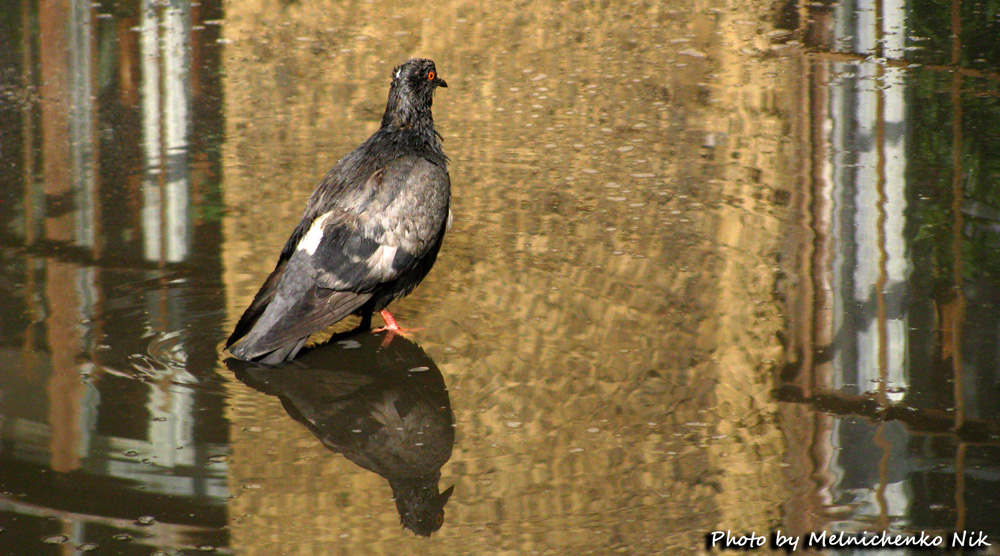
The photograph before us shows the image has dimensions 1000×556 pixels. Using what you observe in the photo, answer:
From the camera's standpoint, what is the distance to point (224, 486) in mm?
4027

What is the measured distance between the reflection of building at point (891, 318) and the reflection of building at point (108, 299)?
2.38m

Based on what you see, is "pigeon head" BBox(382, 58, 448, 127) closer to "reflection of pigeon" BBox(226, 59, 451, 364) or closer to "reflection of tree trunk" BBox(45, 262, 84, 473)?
"reflection of pigeon" BBox(226, 59, 451, 364)

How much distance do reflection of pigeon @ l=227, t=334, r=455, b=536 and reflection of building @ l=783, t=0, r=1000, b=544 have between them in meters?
1.38

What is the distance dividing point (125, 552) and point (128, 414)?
0.99m

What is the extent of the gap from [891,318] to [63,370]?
12.8 ft

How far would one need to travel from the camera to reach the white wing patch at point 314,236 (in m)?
5.01

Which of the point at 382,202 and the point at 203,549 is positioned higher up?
the point at 382,202

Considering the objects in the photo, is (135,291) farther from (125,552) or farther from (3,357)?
(125,552)

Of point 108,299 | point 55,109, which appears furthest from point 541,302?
point 55,109

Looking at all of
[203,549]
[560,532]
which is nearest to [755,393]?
[560,532]

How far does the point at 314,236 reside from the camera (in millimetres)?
5051

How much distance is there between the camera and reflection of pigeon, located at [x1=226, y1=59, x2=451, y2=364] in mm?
4777

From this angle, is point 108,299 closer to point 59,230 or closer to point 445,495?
point 59,230

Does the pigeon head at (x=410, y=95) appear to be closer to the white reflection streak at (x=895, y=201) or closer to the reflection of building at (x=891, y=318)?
the reflection of building at (x=891, y=318)
